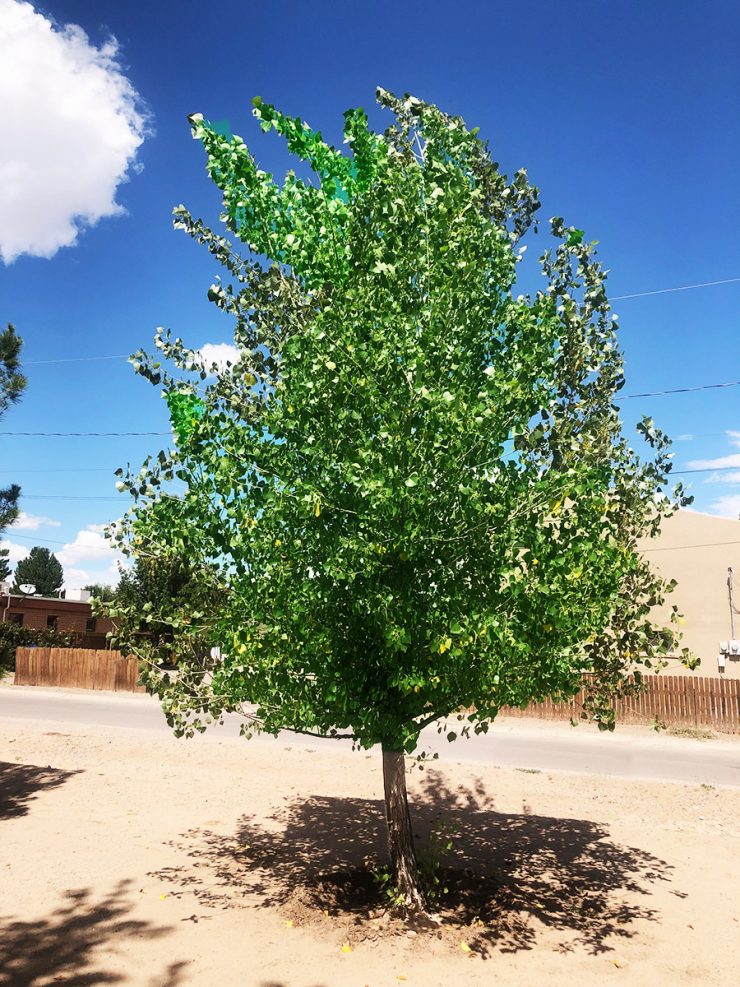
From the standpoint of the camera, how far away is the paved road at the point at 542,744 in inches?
529

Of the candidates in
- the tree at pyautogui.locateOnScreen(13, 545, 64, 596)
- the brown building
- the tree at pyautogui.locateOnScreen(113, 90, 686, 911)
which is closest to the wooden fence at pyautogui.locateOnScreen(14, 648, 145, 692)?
the brown building

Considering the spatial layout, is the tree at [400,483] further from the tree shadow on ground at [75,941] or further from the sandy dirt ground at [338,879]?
the tree shadow on ground at [75,941]

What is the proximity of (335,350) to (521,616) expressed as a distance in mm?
2353

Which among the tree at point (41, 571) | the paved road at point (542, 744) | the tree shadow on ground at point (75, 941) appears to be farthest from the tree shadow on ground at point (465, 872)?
the tree at point (41, 571)

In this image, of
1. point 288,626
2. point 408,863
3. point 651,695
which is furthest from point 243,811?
point 651,695

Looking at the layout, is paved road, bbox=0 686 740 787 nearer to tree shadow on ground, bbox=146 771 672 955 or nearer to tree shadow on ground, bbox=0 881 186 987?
tree shadow on ground, bbox=146 771 672 955

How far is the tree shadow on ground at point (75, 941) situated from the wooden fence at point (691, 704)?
14067 millimetres

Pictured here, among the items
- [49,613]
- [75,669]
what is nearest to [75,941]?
[75,669]

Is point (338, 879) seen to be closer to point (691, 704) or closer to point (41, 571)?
point (691, 704)

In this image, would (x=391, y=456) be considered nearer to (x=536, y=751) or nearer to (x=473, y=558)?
(x=473, y=558)

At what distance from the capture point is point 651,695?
66.1 ft

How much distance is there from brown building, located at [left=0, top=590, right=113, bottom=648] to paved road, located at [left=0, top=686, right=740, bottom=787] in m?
23.3

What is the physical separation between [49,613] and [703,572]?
3976cm

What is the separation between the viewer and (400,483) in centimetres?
491
